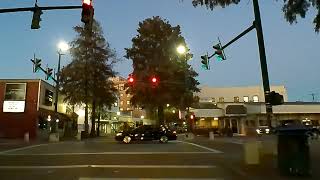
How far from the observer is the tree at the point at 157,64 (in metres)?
64.2

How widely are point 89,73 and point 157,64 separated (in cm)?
1012

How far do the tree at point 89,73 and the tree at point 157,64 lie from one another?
14.4 feet

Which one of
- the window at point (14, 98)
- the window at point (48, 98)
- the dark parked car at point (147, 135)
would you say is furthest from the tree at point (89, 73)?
the dark parked car at point (147, 135)

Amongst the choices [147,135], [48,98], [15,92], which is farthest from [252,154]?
[48,98]

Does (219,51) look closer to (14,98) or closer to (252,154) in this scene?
(252,154)

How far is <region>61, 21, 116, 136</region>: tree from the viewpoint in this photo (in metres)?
62.0

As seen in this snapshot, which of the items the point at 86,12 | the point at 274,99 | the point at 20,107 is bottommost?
the point at 274,99

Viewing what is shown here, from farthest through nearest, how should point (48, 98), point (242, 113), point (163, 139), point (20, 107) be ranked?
point (242, 113) < point (48, 98) < point (20, 107) < point (163, 139)

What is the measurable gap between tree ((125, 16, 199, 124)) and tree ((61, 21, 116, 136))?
4376mm

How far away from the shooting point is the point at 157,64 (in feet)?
218

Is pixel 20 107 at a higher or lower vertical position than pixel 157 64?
lower

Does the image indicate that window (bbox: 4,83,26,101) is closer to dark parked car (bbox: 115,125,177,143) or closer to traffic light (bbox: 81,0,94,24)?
dark parked car (bbox: 115,125,177,143)

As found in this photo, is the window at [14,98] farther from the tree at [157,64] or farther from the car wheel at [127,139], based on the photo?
the car wheel at [127,139]

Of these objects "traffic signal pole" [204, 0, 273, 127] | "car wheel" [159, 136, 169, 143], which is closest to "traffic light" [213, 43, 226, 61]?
"traffic signal pole" [204, 0, 273, 127]
